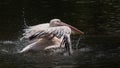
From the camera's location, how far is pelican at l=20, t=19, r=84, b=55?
1195 cm

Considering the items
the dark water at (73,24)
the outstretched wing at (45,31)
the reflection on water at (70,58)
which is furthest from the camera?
the outstretched wing at (45,31)

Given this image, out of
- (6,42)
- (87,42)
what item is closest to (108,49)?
(87,42)

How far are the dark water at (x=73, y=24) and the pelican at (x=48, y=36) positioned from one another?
0.27 meters

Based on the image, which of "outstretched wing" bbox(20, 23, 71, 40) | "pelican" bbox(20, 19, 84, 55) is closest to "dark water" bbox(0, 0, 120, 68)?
"pelican" bbox(20, 19, 84, 55)

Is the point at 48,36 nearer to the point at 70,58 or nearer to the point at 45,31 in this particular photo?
the point at 45,31

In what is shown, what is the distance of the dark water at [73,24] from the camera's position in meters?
11.0

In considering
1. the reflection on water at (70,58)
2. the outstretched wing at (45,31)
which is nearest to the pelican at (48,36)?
the outstretched wing at (45,31)

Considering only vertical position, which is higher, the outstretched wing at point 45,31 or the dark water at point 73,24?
the outstretched wing at point 45,31

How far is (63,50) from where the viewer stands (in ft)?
40.7

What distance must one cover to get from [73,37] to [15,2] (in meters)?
7.96

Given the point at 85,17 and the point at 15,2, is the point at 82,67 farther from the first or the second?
the point at 15,2

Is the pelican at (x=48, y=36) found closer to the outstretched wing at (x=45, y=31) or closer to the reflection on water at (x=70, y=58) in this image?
the outstretched wing at (x=45, y=31)

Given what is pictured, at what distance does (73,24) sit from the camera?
15578 mm

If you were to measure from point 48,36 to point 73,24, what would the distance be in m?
3.18
